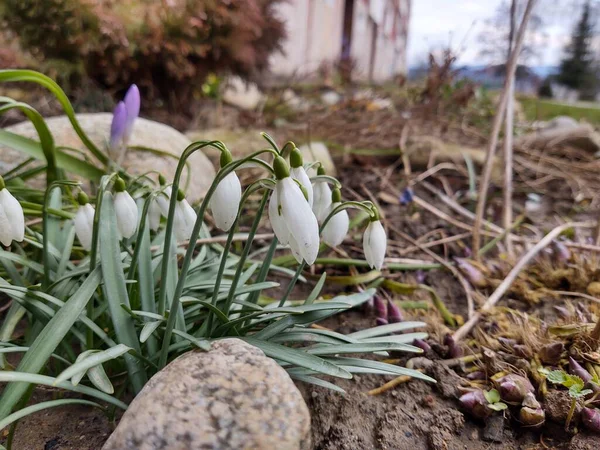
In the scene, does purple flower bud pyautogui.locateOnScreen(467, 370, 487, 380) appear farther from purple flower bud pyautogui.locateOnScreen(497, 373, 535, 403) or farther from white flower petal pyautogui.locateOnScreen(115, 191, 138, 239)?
white flower petal pyautogui.locateOnScreen(115, 191, 138, 239)

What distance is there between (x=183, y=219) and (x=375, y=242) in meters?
0.42

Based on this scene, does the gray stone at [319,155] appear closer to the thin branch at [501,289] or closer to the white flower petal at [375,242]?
the thin branch at [501,289]

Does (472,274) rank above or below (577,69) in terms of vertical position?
below

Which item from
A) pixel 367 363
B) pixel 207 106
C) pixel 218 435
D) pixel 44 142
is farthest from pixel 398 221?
pixel 207 106

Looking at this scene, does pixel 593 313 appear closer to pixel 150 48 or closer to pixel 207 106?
pixel 150 48

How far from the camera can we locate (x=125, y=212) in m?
1.06

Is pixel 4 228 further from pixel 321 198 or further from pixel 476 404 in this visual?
pixel 476 404

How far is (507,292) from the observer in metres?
1.84

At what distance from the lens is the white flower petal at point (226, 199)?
0.90 metres

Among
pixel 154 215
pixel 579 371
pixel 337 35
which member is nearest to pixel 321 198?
pixel 154 215

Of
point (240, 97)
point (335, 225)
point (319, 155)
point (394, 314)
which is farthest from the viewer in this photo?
point (240, 97)

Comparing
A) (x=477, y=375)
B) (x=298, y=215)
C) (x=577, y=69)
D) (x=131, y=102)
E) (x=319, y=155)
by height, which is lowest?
(x=477, y=375)

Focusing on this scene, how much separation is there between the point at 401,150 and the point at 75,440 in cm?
260

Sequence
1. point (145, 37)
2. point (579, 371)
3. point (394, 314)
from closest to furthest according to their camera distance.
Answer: point (579, 371) → point (394, 314) → point (145, 37)
